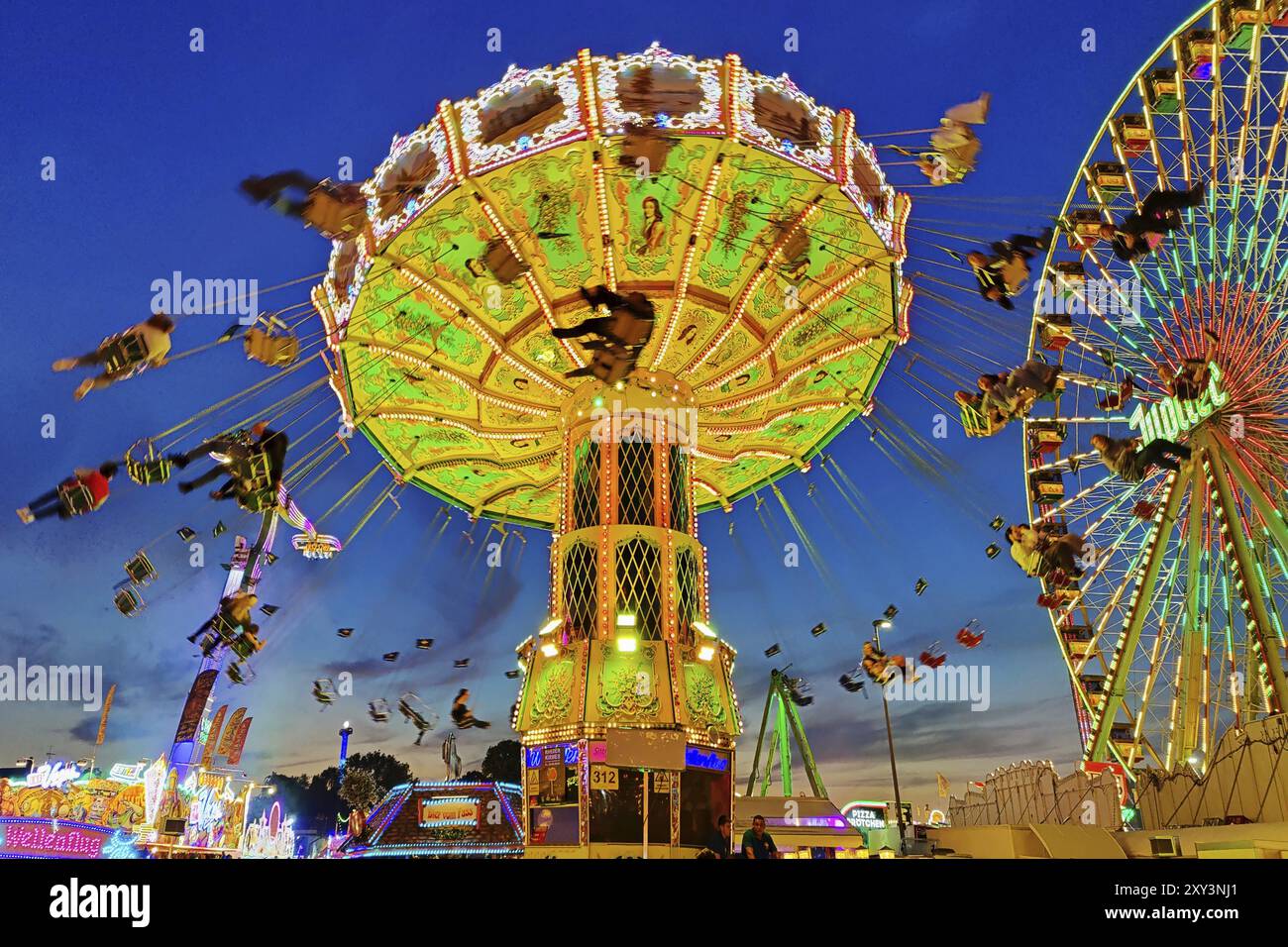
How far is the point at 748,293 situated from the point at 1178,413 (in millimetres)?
9891

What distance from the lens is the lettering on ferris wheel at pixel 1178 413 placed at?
19.6m

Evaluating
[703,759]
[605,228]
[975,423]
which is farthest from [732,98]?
[703,759]

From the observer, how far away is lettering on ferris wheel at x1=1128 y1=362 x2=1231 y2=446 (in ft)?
64.2

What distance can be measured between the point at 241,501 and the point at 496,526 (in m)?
9.76

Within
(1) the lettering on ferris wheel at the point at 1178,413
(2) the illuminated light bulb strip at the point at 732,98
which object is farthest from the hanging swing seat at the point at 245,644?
(1) the lettering on ferris wheel at the point at 1178,413

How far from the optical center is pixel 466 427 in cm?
2055

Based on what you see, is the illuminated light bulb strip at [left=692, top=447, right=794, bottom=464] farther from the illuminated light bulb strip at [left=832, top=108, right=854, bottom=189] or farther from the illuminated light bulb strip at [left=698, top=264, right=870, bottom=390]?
the illuminated light bulb strip at [left=832, top=108, right=854, bottom=189]

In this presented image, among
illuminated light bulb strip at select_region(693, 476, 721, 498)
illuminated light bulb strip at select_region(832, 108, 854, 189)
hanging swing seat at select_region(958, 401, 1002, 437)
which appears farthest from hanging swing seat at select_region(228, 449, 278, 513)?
hanging swing seat at select_region(958, 401, 1002, 437)

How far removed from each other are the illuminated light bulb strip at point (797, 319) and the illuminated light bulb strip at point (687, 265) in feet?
4.79

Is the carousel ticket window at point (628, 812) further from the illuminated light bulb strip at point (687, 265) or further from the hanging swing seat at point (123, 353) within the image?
the hanging swing seat at point (123, 353)

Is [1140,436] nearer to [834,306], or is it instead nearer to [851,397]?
[851,397]

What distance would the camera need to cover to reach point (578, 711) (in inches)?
619

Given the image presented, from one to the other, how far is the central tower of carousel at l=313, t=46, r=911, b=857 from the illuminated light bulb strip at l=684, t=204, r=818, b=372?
1.4 inches
